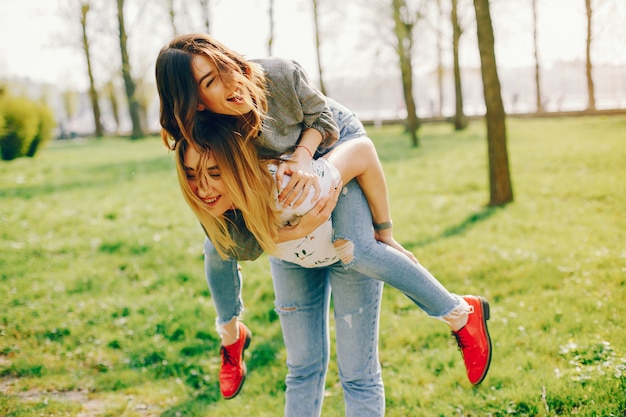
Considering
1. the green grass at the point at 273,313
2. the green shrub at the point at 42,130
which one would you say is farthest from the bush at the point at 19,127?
the green grass at the point at 273,313

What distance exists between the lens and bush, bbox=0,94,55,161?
578 inches

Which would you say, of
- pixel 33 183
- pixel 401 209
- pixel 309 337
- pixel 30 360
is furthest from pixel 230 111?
pixel 33 183

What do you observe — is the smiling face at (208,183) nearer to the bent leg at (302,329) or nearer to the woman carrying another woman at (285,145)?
the woman carrying another woman at (285,145)

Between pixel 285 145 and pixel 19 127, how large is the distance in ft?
51.1

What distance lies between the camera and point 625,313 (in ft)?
12.8

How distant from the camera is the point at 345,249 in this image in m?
2.09

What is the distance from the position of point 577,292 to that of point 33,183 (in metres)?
11.1

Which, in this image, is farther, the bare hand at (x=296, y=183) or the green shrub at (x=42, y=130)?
the green shrub at (x=42, y=130)

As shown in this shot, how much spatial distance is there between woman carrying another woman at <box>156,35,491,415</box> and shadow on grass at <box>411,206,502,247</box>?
Answer: 392cm

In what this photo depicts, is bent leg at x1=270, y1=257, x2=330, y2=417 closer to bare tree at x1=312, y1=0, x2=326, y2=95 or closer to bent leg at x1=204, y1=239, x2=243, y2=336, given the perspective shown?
bent leg at x1=204, y1=239, x2=243, y2=336

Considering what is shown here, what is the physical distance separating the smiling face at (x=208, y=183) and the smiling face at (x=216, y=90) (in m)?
0.18

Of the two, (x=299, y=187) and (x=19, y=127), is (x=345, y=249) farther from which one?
(x=19, y=127)

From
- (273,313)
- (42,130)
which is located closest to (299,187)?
(273,313)

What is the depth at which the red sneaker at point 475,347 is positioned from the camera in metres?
2.38
